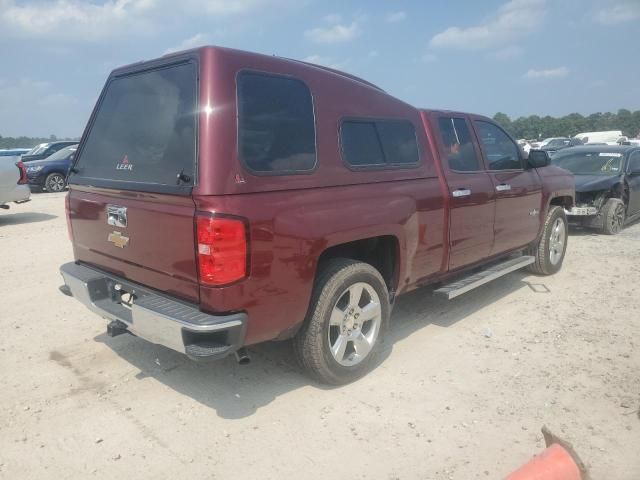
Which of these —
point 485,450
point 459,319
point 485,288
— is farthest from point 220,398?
point 485,288

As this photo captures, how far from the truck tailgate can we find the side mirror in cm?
407

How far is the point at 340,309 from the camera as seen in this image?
354cm

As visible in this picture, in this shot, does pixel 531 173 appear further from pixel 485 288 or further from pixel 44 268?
pixel 44 268

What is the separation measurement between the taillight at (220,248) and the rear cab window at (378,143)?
1.07 meters

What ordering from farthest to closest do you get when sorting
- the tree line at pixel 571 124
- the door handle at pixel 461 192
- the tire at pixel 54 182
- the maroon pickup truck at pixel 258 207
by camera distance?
the tree line at pixel 571 124, the tire at pixel 54 182, the door handle at pixel 461 192, the maroon pickup truck at pixel 258 207

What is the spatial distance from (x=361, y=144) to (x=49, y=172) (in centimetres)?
1506

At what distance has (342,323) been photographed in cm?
350

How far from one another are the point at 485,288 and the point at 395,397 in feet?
9.33

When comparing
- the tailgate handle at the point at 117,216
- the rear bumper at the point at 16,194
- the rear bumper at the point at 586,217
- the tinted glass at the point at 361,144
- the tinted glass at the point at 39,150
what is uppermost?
the tinted glass at the point at 361,144

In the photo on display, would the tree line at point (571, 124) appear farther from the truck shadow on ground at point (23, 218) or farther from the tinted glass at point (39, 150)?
the truck shadow on ground at point (23, 218)

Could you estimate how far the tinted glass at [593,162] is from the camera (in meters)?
9.57

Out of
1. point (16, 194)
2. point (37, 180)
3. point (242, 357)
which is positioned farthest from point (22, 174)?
point (242, 357)

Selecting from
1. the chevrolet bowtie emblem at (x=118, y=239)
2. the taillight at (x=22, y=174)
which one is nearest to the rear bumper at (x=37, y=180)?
the taillight at (x=22, y=174)

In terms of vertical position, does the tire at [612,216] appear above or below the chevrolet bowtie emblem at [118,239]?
below
